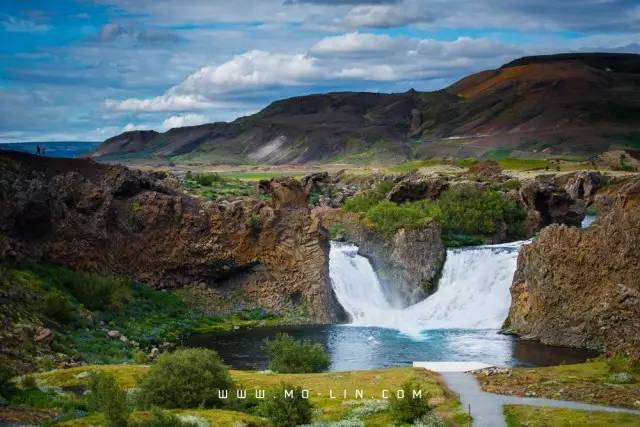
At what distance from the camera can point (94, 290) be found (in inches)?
2813

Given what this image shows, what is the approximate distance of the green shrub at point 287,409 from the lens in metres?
38.7

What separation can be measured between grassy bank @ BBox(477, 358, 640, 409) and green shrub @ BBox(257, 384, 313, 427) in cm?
1081

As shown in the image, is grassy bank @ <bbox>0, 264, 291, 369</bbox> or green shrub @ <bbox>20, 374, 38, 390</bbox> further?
Answer: grassy bank @ <bbox>0, 264, 291, 369</bbox>

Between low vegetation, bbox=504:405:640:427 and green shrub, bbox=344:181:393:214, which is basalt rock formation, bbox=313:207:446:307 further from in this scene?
low vegetation, bbox=504:405:640:427

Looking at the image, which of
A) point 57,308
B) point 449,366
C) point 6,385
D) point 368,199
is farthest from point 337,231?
point 6,385

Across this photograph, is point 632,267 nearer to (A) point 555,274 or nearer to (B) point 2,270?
(A) point 555,274

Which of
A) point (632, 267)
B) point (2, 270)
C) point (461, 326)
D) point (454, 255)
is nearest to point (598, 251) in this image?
point (632, 267)

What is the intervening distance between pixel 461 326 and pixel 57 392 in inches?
1615

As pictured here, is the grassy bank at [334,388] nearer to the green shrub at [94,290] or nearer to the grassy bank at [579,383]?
the grassy bank at [579,383]

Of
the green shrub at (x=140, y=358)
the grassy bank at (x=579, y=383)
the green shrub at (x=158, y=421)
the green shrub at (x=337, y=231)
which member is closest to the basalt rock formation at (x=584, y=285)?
the grassy bank at (x=579, y=383)

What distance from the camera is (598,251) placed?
220 ft

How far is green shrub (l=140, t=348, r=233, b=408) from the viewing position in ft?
136

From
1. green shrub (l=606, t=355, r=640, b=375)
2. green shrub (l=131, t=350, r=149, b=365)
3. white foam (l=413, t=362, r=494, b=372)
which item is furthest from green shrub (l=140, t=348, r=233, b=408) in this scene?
green shrub (l=606, t=355, r=640, b=375)

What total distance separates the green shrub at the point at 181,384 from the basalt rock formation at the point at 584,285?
29.0 metres
